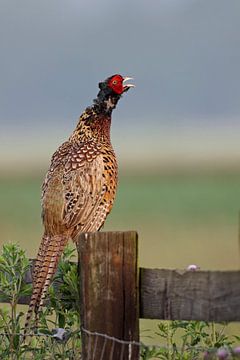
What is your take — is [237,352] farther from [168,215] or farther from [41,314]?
[168,215]

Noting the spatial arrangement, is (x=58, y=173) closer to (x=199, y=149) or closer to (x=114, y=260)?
(x=114, y=260)

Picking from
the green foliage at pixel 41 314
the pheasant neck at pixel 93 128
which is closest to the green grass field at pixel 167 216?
the pheasant neck at pixel 93 128

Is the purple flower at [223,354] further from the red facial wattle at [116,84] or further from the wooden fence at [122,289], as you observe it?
the red facial wattle at [116,84]

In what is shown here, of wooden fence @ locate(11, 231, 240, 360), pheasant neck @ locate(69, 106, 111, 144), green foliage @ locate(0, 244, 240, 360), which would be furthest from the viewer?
pheasant neck @ locate(69, 106, 111, 144)

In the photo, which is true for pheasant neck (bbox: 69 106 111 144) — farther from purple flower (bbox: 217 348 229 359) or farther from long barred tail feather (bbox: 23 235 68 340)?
purple flower (bbox: 217 348 229 359)

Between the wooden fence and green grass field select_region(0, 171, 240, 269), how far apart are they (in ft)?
47.5

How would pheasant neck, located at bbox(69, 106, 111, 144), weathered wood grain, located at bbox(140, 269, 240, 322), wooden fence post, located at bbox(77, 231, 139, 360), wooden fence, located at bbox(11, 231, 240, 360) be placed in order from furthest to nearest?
1. pheasant neck, located at bbox(69, 106, 111, 144)
2. wooden fence post, located at bbox(77, 231, 139, 360)
3. wooden fence, located at bbox(11, 231, 240, 360)
4. weathered wood grain, located at bbox(140, 269, 240, 322)

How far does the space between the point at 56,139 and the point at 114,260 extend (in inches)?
4510

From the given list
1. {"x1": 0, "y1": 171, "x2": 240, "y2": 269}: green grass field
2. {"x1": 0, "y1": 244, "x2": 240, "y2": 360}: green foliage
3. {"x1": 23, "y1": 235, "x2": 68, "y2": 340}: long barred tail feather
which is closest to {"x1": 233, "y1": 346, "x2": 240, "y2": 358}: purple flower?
{"x1": 0, "y1": 244, "x2": 240, "y2": 360}: green foliage

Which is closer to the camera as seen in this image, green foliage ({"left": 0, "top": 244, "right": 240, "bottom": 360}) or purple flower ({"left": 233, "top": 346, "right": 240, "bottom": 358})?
purple flower ({"left": 233, "top": 346, "right": 240, "bottom": 358})

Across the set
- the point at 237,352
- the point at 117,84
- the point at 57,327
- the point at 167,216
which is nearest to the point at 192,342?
the point at 57,327

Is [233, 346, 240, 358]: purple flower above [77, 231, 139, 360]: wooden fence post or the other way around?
the other way around

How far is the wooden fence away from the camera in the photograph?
5410 millimetres

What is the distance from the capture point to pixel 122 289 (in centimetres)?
554
